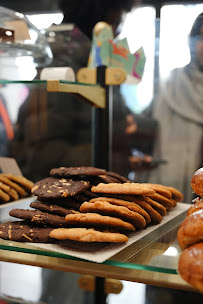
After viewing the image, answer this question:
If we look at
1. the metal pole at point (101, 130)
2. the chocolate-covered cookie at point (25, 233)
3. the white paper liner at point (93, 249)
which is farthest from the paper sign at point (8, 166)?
the white paper liner at point (93, 249)

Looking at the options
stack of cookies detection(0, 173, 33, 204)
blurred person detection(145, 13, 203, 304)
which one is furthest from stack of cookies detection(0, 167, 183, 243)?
blurred person detection(145, 13, 203, 304)

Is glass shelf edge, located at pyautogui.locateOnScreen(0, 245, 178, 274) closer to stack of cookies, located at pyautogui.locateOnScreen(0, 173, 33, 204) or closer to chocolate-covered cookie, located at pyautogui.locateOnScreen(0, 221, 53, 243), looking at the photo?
chocolate-covered cookie, located at pyautogui.locateOnScreen(0, 221, 53, 243)

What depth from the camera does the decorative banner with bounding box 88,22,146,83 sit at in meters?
1.35

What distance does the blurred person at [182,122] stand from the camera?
136 cm

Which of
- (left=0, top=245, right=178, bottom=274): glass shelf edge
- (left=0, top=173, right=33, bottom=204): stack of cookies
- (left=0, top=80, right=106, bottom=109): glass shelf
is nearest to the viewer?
(left=0, top=245, right=178, bottom=274): glass shelf edge

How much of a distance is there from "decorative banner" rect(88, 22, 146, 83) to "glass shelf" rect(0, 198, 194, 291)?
0.70 m

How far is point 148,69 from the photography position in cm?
141


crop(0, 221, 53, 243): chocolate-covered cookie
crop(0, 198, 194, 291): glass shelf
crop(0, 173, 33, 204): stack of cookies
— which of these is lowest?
crop(0, 198, 194, 291): glass shelf

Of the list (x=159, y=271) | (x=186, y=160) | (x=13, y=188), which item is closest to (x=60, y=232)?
(x=159, y=271)

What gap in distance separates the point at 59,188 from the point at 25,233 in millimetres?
145

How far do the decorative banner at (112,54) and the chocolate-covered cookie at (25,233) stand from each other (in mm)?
698

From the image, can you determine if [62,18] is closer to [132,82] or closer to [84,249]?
[132,82]

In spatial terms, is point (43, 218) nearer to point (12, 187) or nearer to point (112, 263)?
point (112, 263)

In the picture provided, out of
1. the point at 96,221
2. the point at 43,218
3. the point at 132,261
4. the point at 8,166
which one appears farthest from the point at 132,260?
the point at 8,166
